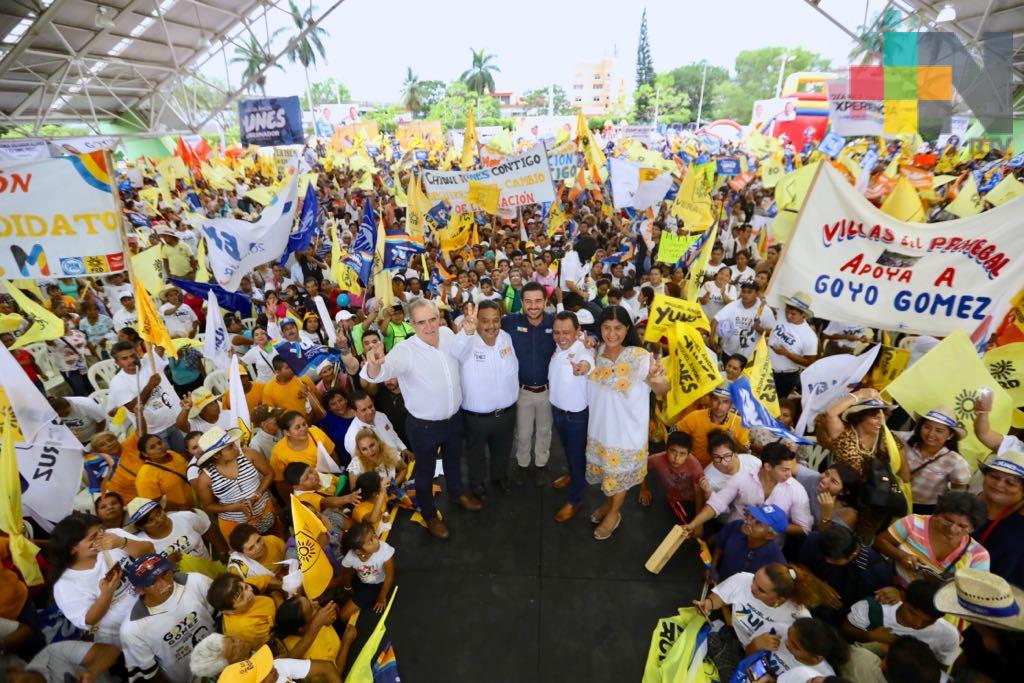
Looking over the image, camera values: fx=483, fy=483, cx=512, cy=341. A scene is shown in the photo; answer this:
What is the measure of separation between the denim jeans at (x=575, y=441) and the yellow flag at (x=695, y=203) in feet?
19.4

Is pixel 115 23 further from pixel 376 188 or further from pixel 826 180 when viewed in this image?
pixel 826 180

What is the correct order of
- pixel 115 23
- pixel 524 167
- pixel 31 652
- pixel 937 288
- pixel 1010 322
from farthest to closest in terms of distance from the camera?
pixel 115 23
pixel 524 167
pixel 1010 322
pixel 937 288
pixel 31 652

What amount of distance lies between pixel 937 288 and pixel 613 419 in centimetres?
253

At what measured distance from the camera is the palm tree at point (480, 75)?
209 ft

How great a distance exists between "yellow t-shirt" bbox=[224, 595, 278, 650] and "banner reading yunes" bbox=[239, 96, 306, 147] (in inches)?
860

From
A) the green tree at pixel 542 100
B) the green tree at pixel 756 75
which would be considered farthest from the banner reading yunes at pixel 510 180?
the green tree at pixel 542 100

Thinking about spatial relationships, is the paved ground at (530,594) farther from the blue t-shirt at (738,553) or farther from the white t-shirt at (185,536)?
the white t-shirt at (185,536)

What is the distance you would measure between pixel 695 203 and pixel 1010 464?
6.72m

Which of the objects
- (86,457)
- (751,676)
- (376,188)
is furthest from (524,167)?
(376,188)

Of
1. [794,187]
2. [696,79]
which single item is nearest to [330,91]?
[696,79]

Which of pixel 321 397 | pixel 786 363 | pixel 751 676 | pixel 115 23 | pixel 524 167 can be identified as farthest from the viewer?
pixel 115 23

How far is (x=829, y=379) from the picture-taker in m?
4.15

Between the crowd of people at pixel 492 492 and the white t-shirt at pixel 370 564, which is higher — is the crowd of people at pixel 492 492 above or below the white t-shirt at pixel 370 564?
above

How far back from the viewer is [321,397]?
480 cm
